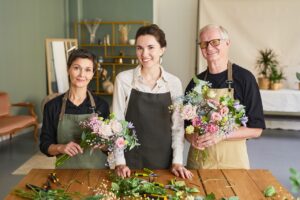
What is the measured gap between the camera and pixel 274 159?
17.2 feet

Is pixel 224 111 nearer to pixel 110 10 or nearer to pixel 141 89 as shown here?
pixel 141 89

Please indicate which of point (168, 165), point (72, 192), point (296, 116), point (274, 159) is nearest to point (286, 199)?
point (168, 165)

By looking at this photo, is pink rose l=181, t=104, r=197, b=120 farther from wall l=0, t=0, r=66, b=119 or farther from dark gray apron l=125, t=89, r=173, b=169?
wall l=0, t=0, r=66, b=119

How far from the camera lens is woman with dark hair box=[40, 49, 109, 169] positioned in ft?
7.13

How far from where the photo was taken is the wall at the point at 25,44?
6134 millimetres

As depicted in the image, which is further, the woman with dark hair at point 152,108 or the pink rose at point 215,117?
the woman with dark hair at point 152,108

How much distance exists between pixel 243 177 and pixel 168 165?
1.75ft

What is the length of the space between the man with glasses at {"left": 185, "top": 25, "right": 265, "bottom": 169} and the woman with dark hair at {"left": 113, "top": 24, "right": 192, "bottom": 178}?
0.13 metres

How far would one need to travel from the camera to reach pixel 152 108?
7.38 feet

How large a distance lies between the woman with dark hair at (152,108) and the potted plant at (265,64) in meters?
4.99

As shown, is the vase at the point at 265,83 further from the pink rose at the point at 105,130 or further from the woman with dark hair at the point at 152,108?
the pink rose at the point at 105,130

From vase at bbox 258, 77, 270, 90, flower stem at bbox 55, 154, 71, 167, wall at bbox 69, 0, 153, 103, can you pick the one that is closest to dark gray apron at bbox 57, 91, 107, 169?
flower stem at bbox 55, 154, 71, 167

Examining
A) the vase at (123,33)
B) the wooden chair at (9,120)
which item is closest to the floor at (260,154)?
the wooden chair at (9,120)

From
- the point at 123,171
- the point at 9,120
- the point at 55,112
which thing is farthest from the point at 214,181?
the point at 9,120
